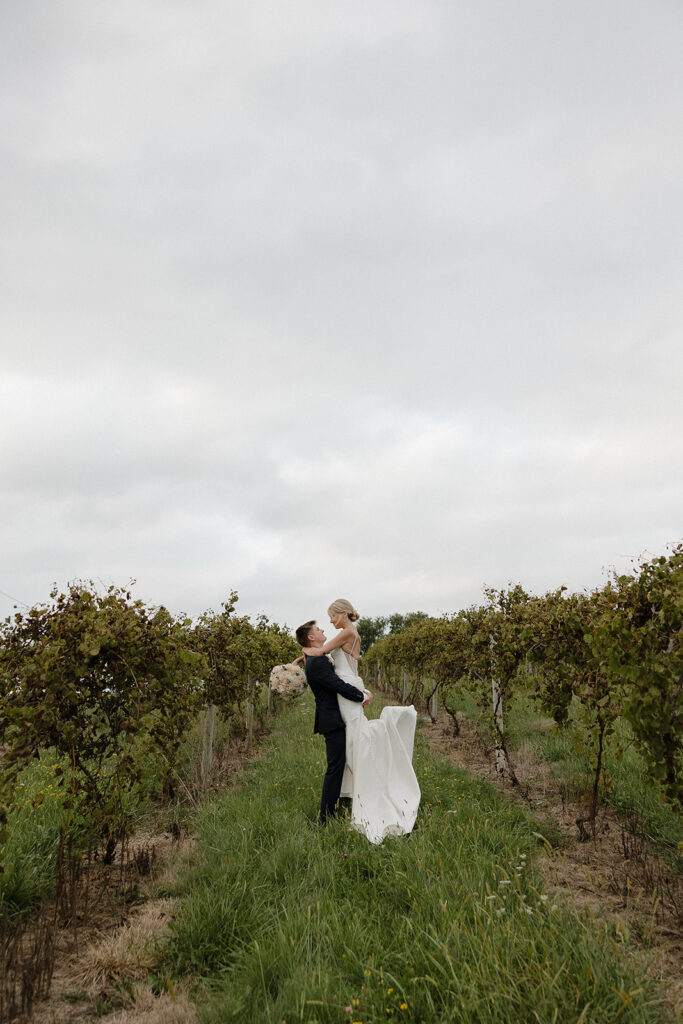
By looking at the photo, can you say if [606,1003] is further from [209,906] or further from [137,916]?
[137,916]

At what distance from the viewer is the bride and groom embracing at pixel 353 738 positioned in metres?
5.43

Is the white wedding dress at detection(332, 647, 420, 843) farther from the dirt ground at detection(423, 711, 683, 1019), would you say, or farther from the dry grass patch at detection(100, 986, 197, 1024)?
the dry grass patch at detection(100, 986, 197, 1024)

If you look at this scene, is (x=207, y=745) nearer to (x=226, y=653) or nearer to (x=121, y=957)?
(x=226, y=653)

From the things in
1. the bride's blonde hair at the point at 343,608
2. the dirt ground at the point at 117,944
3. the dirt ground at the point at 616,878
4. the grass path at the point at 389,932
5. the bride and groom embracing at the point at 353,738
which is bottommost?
the dirt ground at the point at 616,878

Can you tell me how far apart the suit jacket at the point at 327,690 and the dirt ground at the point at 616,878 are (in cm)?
212

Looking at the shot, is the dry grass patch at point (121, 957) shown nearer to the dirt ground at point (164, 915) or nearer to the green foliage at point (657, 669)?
the dirt ground at point (164, 915)

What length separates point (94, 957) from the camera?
331 centimetres

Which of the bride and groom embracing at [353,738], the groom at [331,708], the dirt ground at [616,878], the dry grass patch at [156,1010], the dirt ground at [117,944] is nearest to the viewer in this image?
the dry grass patch at [156,1010]

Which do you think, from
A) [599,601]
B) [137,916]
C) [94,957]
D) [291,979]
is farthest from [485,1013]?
[599,601]

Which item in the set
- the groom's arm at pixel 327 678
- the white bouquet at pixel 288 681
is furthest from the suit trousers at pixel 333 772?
the white bouquet at pixel 288 681

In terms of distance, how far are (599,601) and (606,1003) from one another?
3187mm

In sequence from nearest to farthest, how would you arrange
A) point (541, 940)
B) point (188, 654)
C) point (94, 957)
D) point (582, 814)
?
point (541, 940)
point (94, 957)
point (188, 654)
point (582, 814)

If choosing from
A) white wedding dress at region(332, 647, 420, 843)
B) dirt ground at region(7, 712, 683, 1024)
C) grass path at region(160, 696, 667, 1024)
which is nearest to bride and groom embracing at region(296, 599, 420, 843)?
white wedding dress at region(332, 647, 420, 843)

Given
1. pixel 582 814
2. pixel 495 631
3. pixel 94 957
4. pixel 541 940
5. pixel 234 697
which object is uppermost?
pixel 495 631
